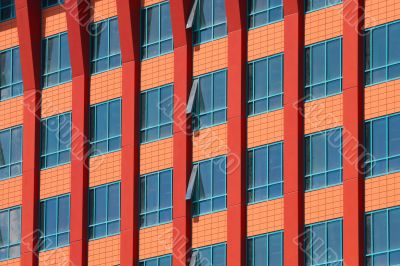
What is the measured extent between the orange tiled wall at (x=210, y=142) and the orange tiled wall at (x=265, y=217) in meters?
2.84

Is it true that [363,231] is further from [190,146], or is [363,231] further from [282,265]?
[190,146]

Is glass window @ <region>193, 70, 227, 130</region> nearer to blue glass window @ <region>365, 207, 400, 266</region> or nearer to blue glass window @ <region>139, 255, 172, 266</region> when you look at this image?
blue glass window @ <region>139, 255, 172, 266</region>

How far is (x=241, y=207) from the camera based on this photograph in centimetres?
7025

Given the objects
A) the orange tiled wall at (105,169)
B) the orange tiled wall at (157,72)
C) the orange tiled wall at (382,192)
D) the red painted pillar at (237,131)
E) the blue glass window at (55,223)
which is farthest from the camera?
the blue glass window at (55,223)

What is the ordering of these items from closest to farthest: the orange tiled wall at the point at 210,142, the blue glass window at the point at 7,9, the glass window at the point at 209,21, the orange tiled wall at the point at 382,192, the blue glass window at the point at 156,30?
the orange tiled wall at the point at 382,192, the orange tiled wall at the point at 210,142, the glass window at the point at 209,21, the blue glass window at the point at 156,30, the blue glass window at the point at 7,9

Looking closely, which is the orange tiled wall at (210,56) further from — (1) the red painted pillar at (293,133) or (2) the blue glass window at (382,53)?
(2) the blue glass window at (382,53)

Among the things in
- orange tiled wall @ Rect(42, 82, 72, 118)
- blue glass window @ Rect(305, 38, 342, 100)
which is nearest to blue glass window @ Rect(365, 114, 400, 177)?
blue glass window @ Rect(305, 38, 342, 100)

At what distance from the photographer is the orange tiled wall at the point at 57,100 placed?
7819 centimetres

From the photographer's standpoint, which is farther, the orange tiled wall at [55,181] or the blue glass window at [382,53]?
the orange tiled wall at [55,181]

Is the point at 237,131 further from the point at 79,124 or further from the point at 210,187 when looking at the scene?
the point at 79,124

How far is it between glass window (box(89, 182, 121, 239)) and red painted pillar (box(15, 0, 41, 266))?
3.02m

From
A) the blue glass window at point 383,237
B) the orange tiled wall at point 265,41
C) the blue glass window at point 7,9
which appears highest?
the blue glass window at point 7,9

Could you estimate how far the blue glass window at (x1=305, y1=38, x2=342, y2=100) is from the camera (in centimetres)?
6919

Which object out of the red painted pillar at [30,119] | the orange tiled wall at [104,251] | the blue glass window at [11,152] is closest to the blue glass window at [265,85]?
the orange tiled wall at [104,251]
